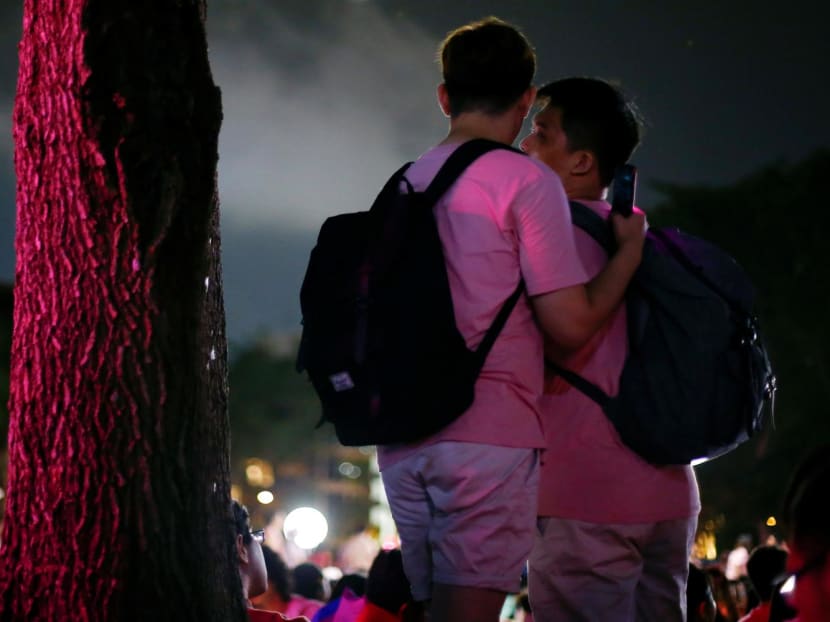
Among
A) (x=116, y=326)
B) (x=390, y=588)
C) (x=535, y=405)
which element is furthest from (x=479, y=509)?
(x=390, y=588)

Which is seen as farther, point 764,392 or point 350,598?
point 350,598

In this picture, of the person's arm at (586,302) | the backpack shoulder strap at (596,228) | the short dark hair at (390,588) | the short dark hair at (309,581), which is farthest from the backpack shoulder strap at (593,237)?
the short dark hair at (309,581)

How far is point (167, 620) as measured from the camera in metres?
3.64

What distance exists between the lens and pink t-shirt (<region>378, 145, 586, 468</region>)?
3.33m

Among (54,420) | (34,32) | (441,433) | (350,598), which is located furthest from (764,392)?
(350,598)

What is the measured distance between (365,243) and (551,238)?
493 mm

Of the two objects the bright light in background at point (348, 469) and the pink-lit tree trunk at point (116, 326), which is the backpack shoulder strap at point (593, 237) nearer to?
the pink-lit tree trunk at point (116, 326)

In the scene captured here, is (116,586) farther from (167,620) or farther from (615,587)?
(615,587)

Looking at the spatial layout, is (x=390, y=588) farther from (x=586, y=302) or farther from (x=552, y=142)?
(x=586, y=302)

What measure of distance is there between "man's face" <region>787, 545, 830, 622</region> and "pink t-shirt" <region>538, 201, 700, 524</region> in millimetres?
981

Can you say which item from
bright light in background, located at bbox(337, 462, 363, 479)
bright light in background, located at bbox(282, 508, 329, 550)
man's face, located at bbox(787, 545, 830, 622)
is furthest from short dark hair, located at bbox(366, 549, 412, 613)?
bright light in background, located at bbox(337, 462, 363, 479)

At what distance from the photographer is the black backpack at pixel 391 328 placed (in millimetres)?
3311

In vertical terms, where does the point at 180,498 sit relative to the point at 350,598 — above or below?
above

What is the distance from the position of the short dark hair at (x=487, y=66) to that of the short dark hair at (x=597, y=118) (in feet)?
1.33
